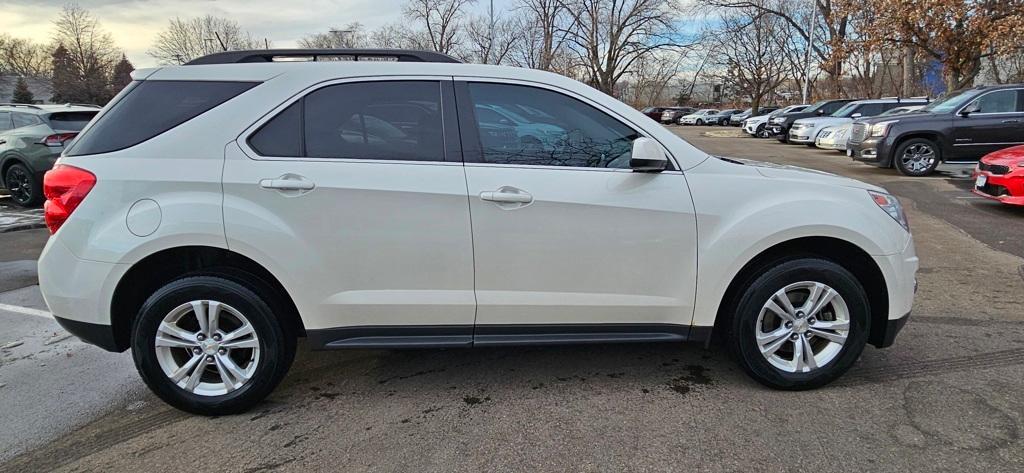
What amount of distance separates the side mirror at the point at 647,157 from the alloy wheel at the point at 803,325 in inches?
36.0

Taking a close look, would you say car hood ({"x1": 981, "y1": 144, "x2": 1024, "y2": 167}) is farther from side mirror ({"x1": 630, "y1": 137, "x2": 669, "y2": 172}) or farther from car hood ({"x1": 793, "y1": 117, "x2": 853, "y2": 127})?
car hood ({"x1": 793, "y1": 117, "x2": 853, "y2": 127})

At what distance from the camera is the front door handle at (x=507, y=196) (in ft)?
9.07

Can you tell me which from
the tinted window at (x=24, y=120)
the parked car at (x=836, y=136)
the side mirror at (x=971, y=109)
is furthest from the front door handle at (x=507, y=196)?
the parked car at (x=836, y=136)

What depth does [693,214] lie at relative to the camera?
2.86m

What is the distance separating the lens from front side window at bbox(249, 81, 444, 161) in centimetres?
280

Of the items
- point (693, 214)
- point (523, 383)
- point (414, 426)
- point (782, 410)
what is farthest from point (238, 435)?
point (782, 410)

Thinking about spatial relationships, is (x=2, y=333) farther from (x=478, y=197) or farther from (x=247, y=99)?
(x=478, y=197)

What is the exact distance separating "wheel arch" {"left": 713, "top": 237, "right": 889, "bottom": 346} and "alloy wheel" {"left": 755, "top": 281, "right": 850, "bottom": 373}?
163 millimetres

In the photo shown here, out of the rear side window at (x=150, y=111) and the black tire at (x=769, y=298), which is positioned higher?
the rear side window at (x=150, y=111)

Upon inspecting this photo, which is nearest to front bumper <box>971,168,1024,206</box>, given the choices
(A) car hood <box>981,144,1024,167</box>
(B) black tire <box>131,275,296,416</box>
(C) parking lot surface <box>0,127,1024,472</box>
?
(A) car hood <box>981,144,1024,167</box>

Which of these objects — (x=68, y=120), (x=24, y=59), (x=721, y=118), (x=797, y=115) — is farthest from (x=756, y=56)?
(x=24, y=59)

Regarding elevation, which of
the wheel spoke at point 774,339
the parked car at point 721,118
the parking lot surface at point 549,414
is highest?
the parked car at point 721,118

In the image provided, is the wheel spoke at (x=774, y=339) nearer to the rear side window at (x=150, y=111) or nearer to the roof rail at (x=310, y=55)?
the roof rail at (x=310, y=55)

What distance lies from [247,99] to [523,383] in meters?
2.10
